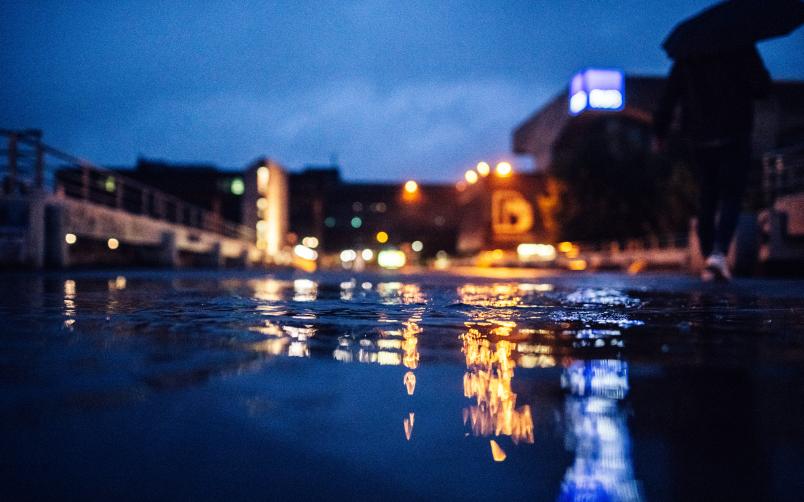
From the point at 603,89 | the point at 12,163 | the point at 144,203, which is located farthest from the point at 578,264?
the point at 603,89

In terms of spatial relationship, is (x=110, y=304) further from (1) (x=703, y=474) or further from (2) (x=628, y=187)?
(2) (x=628, y=187)

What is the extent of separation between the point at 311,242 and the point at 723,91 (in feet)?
198

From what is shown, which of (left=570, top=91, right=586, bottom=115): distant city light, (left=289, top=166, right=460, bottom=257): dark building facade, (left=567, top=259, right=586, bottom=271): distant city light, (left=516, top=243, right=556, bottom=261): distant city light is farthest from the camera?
(left=289, top=166, right=460, bottom=257): dark building facade

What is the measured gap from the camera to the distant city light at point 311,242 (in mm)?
63625

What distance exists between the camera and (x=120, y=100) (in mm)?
146375

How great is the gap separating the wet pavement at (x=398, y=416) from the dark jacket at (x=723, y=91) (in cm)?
421

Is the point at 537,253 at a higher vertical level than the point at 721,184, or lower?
higher

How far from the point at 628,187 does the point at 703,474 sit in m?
37.4

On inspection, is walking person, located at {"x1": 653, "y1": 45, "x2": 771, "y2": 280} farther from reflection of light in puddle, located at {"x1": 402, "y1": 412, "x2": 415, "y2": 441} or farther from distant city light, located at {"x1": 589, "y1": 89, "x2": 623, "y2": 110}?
distant city light, located at {"x1": 589, "y1": 89, "x2": 623, "y2": 110}

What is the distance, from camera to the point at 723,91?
5074mm

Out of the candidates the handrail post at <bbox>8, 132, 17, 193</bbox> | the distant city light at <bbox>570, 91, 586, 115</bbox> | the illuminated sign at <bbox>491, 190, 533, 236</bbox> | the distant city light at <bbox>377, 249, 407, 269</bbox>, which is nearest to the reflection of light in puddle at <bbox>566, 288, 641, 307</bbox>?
the handrail post at <bbox>8, 132, 17, 193</bbox>

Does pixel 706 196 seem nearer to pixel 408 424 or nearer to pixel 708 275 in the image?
pixel 708 275

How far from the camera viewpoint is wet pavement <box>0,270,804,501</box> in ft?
2.27

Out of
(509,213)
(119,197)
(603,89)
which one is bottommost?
(119,197)
